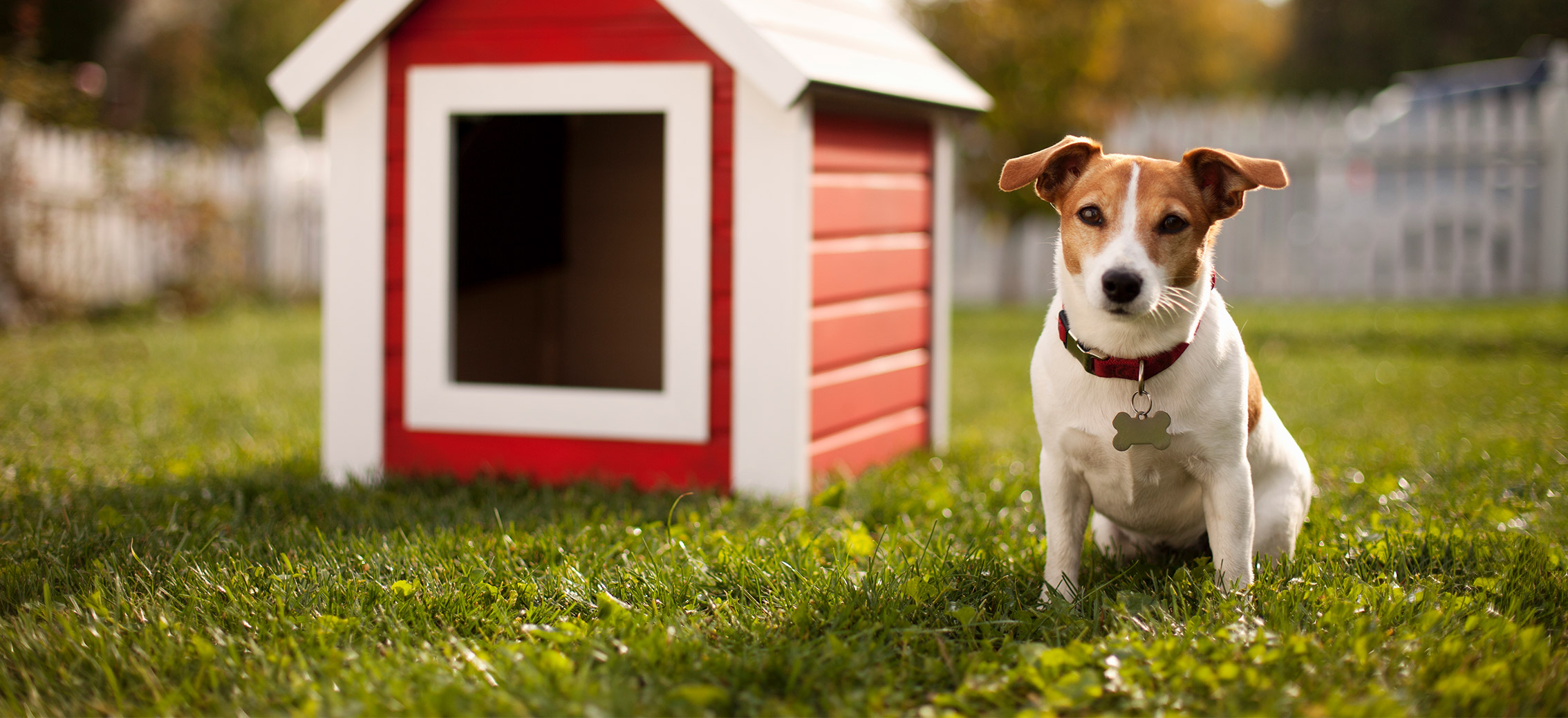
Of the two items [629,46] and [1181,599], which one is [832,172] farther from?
[1181,599]

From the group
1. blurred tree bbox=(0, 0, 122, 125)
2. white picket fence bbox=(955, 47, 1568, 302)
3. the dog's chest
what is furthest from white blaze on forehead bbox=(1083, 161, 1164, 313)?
white picket fence bbox=(955, 47, 1568, 302)

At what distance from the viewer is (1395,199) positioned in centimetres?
1190

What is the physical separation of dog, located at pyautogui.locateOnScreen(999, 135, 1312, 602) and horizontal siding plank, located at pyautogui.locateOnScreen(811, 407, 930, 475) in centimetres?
147

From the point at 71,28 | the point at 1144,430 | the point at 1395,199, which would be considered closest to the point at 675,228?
the point at 1144,430

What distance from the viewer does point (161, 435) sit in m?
5.27

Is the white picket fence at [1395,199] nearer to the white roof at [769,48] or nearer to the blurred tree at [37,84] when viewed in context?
the white roof at [769,48]

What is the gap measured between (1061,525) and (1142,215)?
0.75 meters

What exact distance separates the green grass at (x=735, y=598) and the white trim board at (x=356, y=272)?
0.86 feet

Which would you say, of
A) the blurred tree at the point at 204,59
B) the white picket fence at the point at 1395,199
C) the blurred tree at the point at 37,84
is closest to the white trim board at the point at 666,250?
the blurred tree at the point at 37,84

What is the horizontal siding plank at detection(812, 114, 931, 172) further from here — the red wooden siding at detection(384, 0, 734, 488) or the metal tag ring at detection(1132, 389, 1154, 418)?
the metal tag ring at detection(1132, 389, 1154, 418)

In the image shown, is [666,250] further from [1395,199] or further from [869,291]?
[1395,199]

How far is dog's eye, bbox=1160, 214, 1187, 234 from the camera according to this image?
266 centimetres

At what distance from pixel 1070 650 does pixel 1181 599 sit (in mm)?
478

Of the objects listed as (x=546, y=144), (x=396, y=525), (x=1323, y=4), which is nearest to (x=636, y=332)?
(x=546, y=144)
